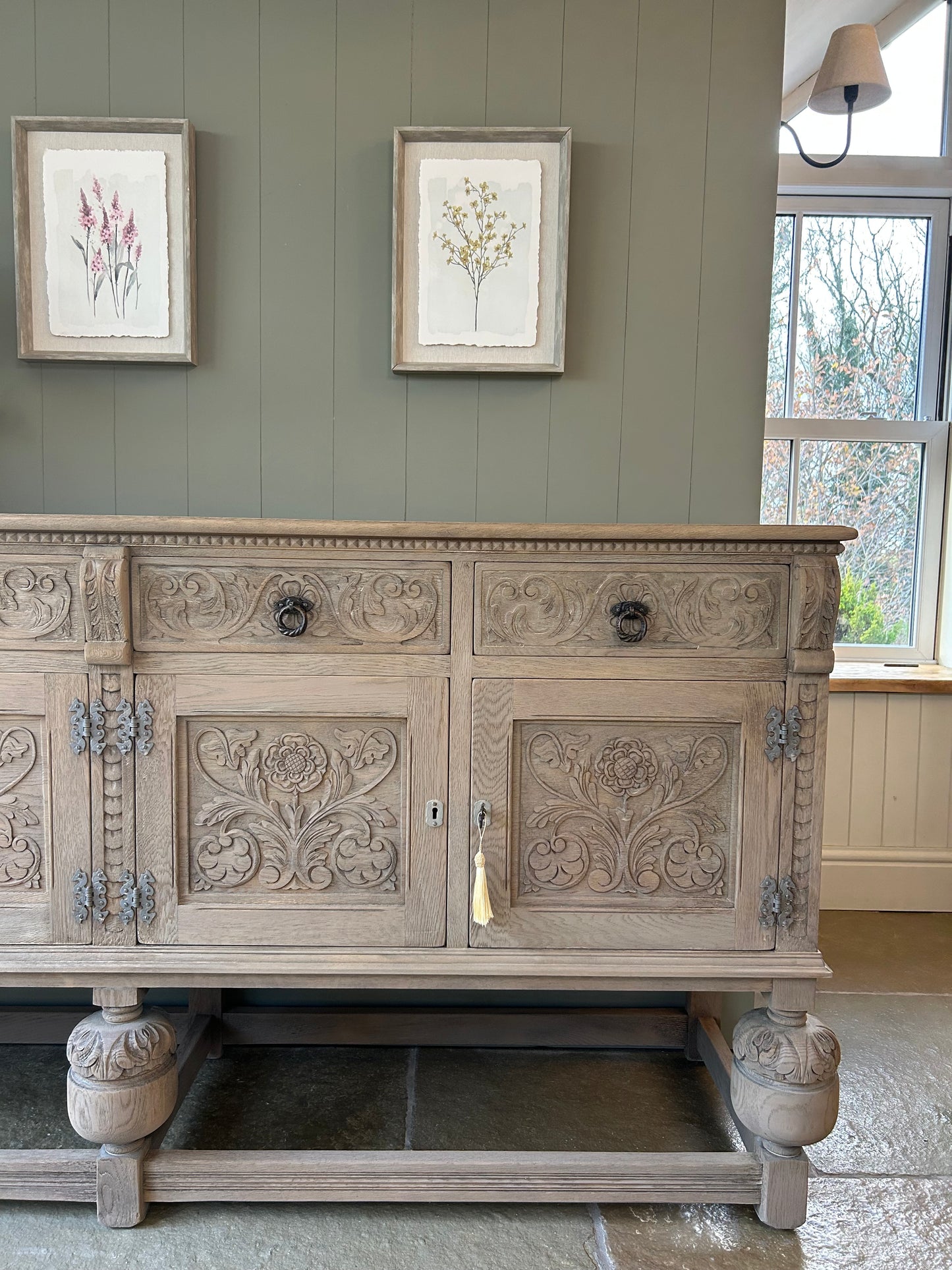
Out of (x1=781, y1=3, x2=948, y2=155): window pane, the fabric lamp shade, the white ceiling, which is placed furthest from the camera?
(x1=781, y1=3, x2=948, y2=155): window pane

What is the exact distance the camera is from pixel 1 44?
5.88 ft

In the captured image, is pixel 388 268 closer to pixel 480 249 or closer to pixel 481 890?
pixel 480 249

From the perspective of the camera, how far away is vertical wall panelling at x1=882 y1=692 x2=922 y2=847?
276 cm

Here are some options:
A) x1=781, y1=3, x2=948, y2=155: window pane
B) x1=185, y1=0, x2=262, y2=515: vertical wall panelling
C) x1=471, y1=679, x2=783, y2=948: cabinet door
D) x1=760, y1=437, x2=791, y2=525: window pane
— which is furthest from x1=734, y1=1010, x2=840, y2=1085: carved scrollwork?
x1=781, y1=3, x2=948, y2=155: window pane

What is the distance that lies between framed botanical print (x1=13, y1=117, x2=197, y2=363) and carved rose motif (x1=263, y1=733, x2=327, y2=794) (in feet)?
3.12

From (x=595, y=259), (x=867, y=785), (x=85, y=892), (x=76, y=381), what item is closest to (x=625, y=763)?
(x=85, y=892)

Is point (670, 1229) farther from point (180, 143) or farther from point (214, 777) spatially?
point (180, 143)

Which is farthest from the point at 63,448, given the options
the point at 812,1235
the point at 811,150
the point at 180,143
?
the point at 811,150

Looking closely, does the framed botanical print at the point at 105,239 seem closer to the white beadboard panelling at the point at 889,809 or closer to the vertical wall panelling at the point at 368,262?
the vertical wall panelling at the point at 368,262

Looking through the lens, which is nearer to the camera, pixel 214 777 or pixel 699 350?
pixel 214 777

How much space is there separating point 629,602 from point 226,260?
1.22 meters

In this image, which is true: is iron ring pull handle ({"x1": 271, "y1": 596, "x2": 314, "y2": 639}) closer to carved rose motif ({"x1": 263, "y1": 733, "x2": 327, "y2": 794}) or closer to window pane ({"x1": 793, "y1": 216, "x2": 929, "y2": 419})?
carved rose motif ({"x1": 263, "y1": 733, "x2": 327, "y2": 794})

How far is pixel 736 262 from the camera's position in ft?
6.07

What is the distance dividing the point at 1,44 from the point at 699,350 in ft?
5.50
